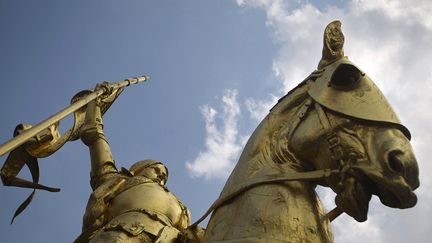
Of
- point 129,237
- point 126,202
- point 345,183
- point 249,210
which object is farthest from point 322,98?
point 126,202

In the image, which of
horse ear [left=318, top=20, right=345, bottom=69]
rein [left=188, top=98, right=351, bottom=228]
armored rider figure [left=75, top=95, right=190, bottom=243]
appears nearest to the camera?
rein [left=188, top=98, right=351, bottom=228]

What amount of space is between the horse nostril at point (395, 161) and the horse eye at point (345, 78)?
33.1 inches

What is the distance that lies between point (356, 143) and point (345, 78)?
670mm

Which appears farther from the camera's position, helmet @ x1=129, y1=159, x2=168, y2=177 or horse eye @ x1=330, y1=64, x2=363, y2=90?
helmet @ x1=129, y1=159, x2=168, y2=177

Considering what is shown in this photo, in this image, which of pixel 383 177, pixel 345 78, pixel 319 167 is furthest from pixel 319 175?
pixel 345 78

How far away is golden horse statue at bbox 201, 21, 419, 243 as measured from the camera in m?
3.50

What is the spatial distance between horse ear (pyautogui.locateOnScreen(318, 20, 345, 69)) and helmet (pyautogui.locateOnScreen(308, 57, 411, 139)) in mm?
391

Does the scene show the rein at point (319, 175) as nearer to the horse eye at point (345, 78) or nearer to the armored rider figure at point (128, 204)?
the horse eye at point (345, 78)

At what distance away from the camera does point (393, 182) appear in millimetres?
3477

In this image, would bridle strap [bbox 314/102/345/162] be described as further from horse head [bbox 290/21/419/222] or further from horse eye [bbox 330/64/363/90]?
horse eye [bbox 330/64/363/90]

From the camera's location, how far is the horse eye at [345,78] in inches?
164

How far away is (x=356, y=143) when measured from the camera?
12.2 ft

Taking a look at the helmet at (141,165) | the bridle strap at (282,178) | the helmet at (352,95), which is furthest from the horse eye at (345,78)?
the helmet at (141,165)

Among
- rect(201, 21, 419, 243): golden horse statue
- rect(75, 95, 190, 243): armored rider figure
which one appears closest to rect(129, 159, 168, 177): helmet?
rect(75, 95, 190, 243): armored rider figure
